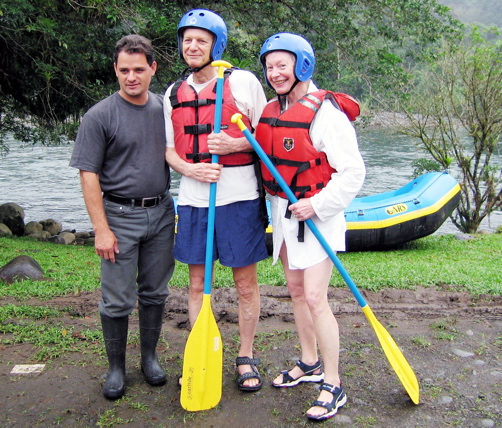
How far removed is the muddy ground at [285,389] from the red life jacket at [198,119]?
1.33 meters

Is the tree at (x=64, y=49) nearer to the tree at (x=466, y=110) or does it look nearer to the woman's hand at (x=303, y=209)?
the woman's hand at (x=303, y=209)

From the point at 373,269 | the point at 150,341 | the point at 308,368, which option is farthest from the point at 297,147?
the point at 373,269

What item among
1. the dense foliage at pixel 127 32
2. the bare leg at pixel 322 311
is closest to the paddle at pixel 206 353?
the bare leg at pixel 322 311

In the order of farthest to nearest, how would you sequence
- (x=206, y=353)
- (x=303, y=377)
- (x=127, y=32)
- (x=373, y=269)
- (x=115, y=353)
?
(x=127, y=32)
(x=373, y=269)
(x=303, y=377)
(x=115, y=353)
(x=206, y=353)

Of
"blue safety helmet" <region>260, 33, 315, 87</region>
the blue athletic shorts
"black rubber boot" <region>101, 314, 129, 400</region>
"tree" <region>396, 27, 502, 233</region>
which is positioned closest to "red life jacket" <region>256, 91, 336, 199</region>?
"blue safety helmet" <region>260, 33, 315, 87</region>

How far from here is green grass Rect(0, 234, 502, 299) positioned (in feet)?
17.4

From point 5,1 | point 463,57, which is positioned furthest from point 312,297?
point 463,57

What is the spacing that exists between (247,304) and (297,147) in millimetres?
964

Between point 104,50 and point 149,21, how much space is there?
3.91 ft

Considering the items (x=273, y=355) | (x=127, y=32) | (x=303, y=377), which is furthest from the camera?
(x=127, y=32)

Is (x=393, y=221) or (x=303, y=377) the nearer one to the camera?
(x=303, y=377)

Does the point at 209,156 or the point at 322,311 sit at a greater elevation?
the point at 209,156

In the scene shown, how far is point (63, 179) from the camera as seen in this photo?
1764 centimetres

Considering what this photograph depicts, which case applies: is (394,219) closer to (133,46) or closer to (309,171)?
(309,171)
